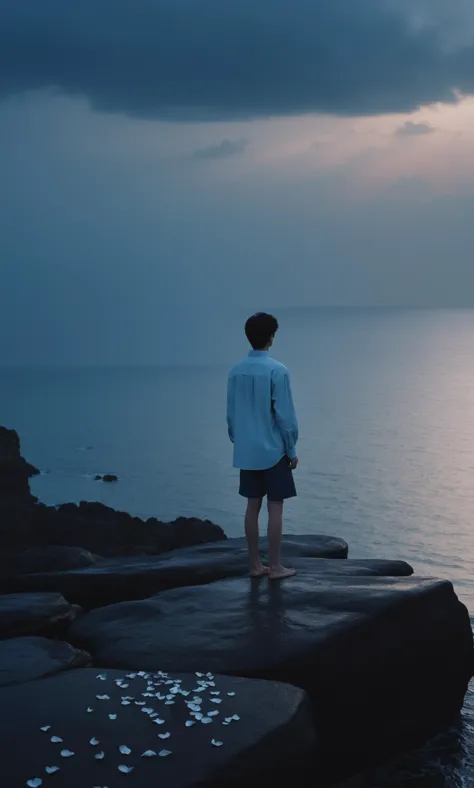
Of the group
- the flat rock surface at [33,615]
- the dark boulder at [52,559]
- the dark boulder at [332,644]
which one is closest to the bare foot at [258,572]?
the dark boulder at [332,644]

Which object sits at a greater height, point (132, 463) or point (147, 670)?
point (147, 670)

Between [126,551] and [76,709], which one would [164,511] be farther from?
[76,709]

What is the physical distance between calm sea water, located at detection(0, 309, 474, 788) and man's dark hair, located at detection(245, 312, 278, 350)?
170 inches

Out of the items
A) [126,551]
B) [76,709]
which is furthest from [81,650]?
[126,551]

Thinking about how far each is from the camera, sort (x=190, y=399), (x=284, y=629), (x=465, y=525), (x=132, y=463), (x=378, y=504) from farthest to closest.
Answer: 1. (x=190, y=399)
2. (x=132, y=463)
3. (x=378, y=504)
4. (x=465, y=525)
5. (x=284, y=629)

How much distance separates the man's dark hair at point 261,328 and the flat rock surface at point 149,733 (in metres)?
3.43

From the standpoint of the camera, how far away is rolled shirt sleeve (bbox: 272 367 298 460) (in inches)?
340

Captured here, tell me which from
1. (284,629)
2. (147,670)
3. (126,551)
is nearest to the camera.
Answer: (147,670)

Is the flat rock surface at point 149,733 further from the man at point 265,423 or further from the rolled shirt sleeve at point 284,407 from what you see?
the rolled shirt sleeve at point 284,407

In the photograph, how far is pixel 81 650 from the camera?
25.1 ft


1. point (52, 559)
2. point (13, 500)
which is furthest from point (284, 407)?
point (13, 500)

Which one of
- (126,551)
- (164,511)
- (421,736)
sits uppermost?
(421,736)

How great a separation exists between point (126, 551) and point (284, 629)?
1954 centimetres

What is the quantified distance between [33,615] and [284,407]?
3207 mm
